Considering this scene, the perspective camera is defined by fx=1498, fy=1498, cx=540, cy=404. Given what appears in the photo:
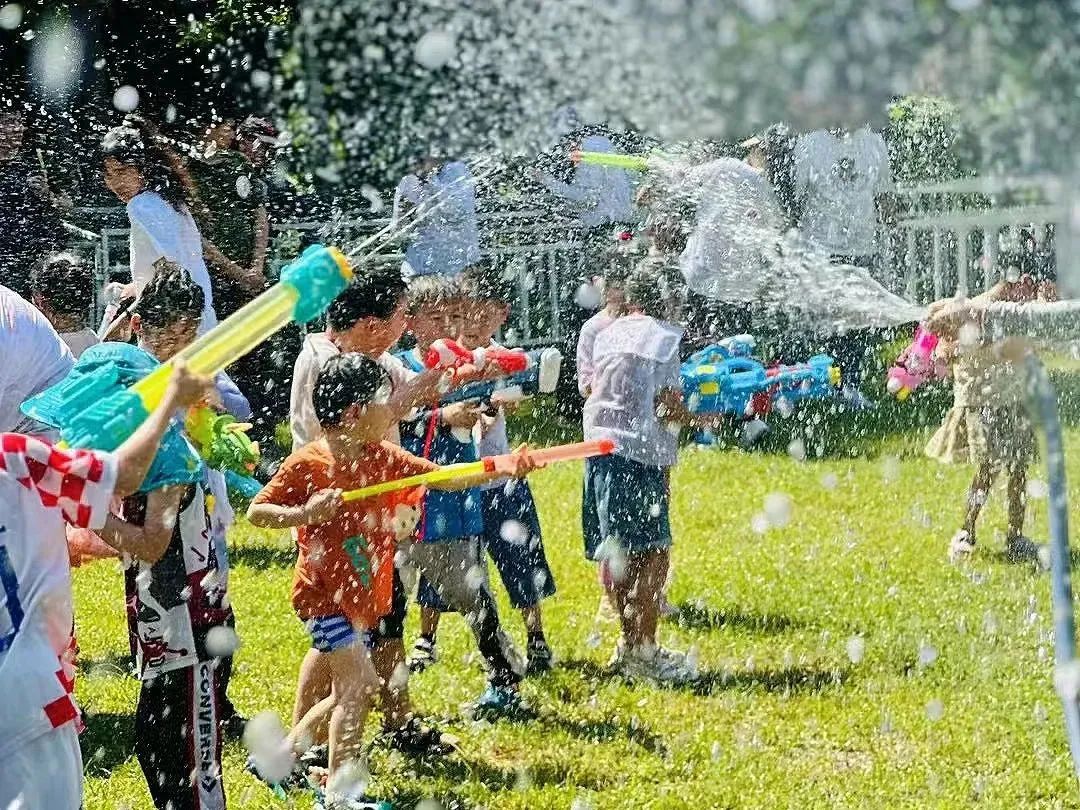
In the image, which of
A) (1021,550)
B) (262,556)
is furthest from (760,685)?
(262,556)

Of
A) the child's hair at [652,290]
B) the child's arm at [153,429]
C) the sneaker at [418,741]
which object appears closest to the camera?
the child's arm at [153,429]

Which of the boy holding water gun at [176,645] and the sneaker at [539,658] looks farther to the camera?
the sneaker at [539,658]

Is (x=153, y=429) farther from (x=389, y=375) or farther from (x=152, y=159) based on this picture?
(x=152, y=159)

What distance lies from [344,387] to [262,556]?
3.32m

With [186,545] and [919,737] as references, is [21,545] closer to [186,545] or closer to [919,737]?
[186,545]

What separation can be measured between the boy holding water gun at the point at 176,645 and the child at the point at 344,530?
0.21 metres

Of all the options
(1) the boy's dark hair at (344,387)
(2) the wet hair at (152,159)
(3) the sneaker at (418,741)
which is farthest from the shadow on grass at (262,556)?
(1) the boy's dark hair at (344,387)

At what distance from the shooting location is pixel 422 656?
4781mm

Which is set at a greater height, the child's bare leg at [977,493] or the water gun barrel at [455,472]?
the water gun barrel at [455,472]

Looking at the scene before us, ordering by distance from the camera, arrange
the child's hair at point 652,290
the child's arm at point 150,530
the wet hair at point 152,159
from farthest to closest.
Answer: the wet hair at point 152,159, the child's hair at point 652,290, the child's arm at point 150,530

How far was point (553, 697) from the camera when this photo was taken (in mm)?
4395

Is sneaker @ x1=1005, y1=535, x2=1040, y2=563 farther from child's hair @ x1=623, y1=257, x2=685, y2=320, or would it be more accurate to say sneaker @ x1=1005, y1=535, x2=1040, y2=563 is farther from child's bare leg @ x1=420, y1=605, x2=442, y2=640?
child's bare leg @ x1=420, y1=605, x2=442, y2=640

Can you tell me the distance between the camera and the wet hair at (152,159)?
16.9 ft

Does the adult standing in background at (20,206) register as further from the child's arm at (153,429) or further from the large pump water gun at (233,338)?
the child's arm at (153,429)
